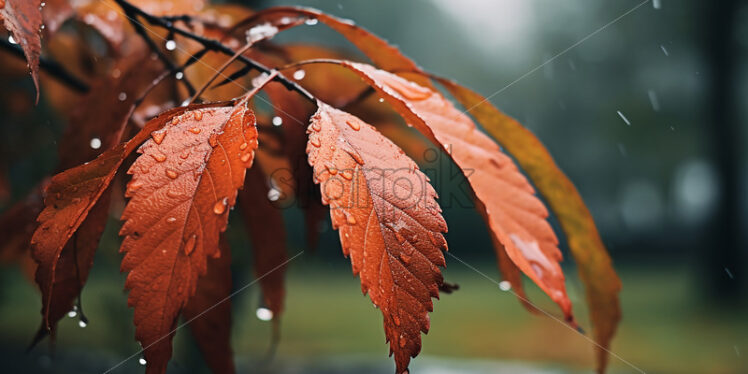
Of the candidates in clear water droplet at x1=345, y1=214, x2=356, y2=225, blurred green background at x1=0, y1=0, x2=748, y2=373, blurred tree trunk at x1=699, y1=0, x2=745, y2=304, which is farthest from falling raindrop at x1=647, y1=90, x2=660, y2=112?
clear water droplet at x1=345, y1=214, x2=356, y2=225

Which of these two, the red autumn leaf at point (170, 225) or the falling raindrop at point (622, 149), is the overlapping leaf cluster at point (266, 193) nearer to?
the red autumn leaf at point (170, 225)

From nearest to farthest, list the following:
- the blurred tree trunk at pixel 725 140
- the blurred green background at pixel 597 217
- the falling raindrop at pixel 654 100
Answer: the blurred green background at pixel 597 217
the blurred tree trunk at pixel 725 140
the falling raindrop at pixel 654 100

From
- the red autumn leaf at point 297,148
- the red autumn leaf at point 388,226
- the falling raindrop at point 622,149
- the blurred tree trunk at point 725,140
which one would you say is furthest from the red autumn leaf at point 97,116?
the falling raindrop at point 622,149

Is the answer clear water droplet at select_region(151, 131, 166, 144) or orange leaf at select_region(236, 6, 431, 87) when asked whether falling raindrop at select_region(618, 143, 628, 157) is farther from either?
clear water droplet at select_region(151, 131, 166, 144)

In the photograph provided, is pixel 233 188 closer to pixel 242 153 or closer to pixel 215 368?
pixel 242 153

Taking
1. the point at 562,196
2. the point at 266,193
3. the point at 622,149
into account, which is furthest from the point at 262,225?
the point at 622,149

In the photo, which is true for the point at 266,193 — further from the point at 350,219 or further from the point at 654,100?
the point at 654,100
